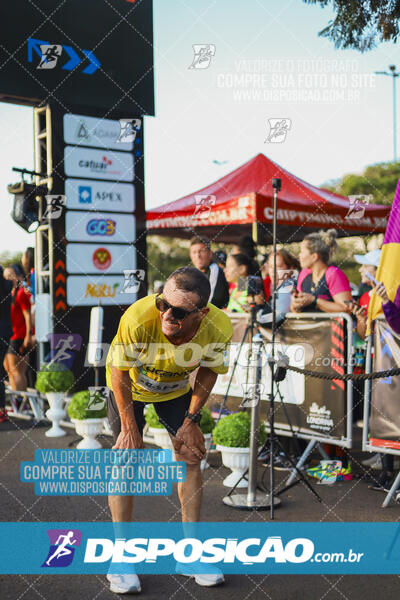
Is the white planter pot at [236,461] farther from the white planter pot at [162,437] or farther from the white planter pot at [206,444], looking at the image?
the white planter pot at [162,437]

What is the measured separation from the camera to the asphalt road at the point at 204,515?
3.26 meters

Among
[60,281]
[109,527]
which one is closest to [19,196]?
[60,281]

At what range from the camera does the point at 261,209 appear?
9.38 metres

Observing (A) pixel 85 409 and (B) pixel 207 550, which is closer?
(B) pixel 207 550

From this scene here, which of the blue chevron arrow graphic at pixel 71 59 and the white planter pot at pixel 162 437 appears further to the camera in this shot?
the blue chevron arrow graphic at pixel 71 59

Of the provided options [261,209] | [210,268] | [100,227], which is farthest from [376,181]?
[210,268]

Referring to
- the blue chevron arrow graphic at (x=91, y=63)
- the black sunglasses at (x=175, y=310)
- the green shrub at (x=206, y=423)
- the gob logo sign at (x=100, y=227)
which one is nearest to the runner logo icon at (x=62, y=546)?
the black sunglasses at (x=175, y=310)

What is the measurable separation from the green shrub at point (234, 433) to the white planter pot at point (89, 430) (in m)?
1.53

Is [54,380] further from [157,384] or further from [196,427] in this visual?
[196,427]

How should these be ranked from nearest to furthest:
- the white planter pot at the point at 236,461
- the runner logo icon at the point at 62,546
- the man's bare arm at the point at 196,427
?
the man's bare arm at the point at 196,427, the runner logo icon at the point at 62,546, the white planter pot at the point at 236,461

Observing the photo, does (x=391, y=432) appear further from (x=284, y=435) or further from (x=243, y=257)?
(x=243, y=257)

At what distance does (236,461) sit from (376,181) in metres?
42.2

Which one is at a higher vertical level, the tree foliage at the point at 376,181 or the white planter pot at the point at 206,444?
the tree foliage at the point at 376,181

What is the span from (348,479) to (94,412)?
2.48 m
